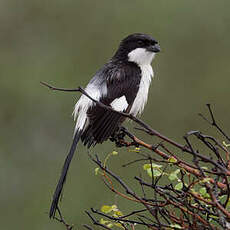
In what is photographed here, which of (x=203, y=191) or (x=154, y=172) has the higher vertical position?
(x=154, y=172)

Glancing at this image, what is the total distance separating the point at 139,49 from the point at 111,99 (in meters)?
0.47

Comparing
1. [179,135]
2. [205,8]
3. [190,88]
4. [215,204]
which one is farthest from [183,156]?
[215,204]

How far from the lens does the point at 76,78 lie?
7.86m

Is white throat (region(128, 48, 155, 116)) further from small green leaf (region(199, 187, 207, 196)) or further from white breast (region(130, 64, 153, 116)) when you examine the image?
small green leaf (region(199, 187, 207, 196))

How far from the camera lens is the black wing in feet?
13.1

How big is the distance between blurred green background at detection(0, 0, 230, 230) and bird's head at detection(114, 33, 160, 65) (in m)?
2.29

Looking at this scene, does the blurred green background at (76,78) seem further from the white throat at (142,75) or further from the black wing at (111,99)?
the black wing at (111,99)

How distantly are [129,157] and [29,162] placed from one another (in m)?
1.50

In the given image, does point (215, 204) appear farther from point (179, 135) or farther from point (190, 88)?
point (190, 88)

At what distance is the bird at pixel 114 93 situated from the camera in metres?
4.01

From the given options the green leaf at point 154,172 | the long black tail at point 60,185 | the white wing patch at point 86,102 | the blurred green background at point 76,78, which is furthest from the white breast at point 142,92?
the blurred green background at point 76,78

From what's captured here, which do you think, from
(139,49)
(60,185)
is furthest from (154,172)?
(139,49)

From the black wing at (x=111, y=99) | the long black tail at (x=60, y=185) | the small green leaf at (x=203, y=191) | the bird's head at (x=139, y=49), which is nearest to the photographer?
the small green leaf at (x=203, y=191)

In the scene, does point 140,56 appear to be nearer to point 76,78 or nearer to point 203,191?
point 203,191
